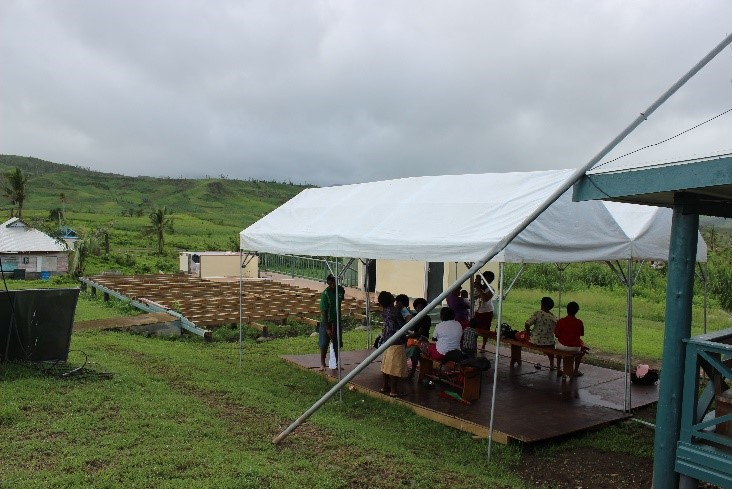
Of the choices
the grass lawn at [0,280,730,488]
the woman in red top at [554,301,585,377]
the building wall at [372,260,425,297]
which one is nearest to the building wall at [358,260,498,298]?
the building wall at [372,260,425,297]

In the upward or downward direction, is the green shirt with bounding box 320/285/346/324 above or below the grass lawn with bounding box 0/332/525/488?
above

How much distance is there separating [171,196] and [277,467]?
4794 inches

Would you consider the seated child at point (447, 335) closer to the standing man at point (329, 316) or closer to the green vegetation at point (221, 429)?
the green vegetation at point (221, 429)

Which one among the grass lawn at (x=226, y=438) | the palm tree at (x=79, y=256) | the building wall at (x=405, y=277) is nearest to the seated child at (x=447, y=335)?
the grass lawn at (x=226, y=438)

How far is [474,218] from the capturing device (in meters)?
7.54

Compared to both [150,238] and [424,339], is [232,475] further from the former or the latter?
[150,238]

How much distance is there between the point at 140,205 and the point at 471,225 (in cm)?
10568

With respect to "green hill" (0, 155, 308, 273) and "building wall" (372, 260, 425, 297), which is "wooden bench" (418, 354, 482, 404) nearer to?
"building wall" (372, 260, 425, 297)

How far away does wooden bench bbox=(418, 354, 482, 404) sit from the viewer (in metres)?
8.41

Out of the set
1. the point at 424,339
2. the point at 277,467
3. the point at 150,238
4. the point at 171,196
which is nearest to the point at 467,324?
the point at 424,339

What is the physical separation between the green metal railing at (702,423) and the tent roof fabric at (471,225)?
7.78 feet

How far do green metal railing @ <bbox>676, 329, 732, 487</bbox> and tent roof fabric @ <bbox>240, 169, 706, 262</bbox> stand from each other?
93.4 inches

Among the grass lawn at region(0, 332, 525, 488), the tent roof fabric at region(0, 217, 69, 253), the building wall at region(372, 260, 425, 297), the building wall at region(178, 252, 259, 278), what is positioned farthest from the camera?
the tent roof fabric at region(0, 217, 69, 253)

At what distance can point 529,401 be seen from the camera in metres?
8.58
